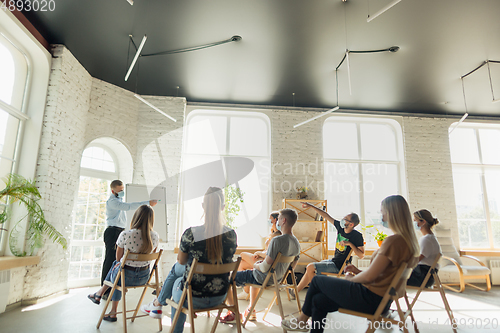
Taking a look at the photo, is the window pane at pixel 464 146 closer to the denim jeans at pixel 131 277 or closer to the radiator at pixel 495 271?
the radiator at pixel 495 271

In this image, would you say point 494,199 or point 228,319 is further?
point 494,199

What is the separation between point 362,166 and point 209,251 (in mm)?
5875

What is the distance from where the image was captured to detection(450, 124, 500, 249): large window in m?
7.06

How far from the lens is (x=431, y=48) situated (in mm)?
4641

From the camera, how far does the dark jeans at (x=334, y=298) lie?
2.15 m

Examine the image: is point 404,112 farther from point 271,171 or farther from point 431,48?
point 271,171

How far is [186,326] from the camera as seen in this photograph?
333 cm

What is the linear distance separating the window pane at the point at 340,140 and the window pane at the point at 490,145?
10.6 ft

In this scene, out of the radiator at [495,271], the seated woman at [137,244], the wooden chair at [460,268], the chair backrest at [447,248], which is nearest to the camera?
the seated woman at [137,244]

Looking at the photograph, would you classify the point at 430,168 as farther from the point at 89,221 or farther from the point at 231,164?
the point at 89,221

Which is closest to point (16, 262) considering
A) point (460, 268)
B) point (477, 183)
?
point (460, 268)

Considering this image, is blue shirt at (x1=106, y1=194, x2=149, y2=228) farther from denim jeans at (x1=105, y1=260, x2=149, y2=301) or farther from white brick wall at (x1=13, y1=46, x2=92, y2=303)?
denim jeans at (x1=105, y1=260, x2=149, y2=301)

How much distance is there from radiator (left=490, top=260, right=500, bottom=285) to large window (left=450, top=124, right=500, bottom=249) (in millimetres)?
517

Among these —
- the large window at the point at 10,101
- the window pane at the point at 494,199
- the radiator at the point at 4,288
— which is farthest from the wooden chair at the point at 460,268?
the large window at the point at 10,101
